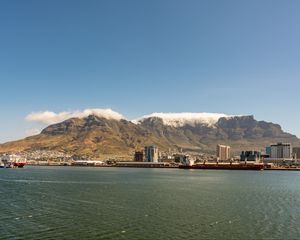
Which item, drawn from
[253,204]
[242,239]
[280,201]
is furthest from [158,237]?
[280,201]

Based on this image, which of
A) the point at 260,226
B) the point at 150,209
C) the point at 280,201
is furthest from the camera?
the point at 280,201

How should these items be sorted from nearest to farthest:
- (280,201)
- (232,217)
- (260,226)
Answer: (260,226) < (232,217) < (280,201)

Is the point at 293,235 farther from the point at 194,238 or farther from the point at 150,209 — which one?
the point at 150,209

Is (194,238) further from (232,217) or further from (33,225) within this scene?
(33,225)

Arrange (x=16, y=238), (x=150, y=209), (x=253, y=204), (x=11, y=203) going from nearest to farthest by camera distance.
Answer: (x=16, y=238), (x=150, y=209), (x=11, y=203), (x=253, y=204)

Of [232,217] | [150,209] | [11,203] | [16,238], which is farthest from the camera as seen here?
[11,203]

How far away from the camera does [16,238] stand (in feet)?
152

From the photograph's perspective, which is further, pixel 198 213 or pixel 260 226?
pixel 198 213

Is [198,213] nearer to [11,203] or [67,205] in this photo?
[67,205]

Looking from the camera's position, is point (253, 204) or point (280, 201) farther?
point (280, 201)

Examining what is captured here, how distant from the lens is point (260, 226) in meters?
56.7

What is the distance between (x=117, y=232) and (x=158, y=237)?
6.02 meters

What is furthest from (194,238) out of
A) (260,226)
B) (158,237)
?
(260,226)

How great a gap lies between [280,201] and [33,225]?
5946 cm
